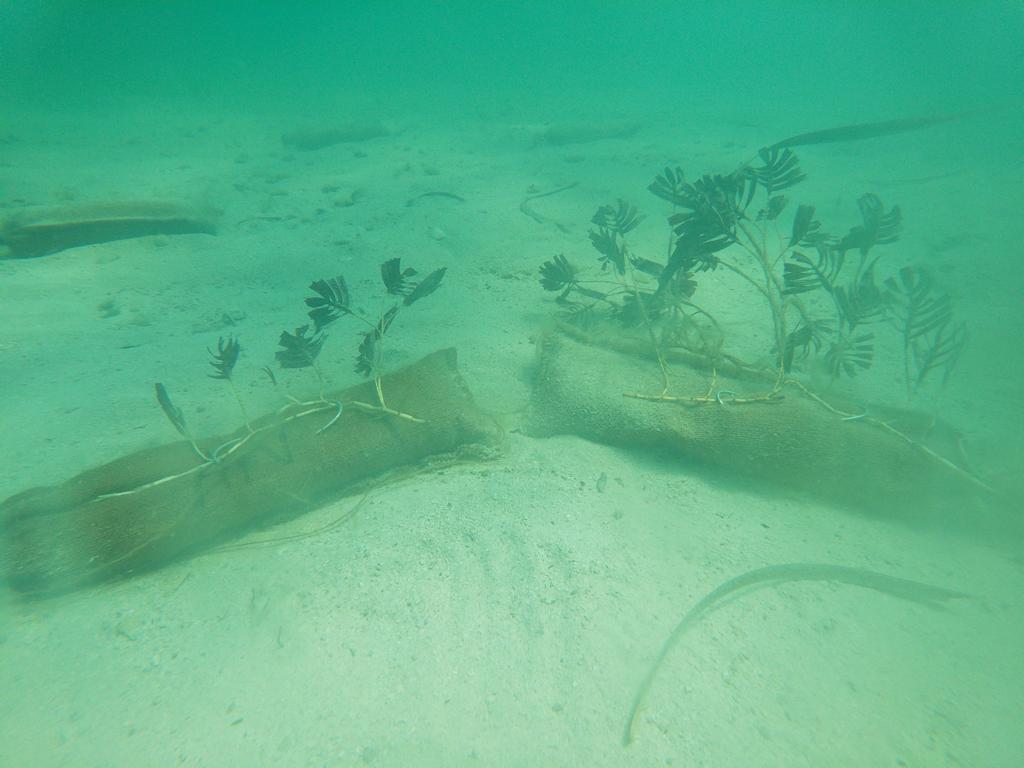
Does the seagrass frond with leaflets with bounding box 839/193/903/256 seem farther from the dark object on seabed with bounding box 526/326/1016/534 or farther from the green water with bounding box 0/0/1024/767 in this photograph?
the dark object on seabed with bounding box 526/326/1016/534

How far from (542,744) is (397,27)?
8979 cm

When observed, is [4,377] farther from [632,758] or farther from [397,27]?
[397,27]

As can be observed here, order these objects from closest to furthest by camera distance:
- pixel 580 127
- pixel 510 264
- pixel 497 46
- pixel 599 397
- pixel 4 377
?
pixel 599 397 → pixel 4 377 → pixel 510 264 → pixel 580 127 → pixel 497 46

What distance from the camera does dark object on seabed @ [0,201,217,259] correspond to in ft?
19.2

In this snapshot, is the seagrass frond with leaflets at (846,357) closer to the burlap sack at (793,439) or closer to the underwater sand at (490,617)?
the burlap sack at (793,439)

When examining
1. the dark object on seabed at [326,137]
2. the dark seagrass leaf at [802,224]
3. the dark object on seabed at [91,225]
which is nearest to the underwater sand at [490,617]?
the dark object on seabed at [91,225]

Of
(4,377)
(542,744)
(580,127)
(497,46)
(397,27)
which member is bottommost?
(542,744)

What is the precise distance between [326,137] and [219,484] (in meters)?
12.9

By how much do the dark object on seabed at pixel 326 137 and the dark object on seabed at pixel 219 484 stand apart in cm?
1209

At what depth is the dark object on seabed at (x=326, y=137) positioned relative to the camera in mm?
12500

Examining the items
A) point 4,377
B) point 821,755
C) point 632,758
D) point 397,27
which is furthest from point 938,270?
point 397,27

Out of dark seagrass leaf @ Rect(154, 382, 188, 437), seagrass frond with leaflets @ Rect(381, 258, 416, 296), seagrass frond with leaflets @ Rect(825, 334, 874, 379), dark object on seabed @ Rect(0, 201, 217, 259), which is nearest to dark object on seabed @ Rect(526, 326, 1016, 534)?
seagrass frond with leaflets @ Rect(825, 334, 874, 379)

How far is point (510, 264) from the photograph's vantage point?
5906 mm

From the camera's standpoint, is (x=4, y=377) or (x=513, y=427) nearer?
(x=513, y=427)
